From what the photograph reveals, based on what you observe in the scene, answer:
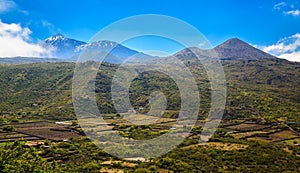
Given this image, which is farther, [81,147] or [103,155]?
[81,147]

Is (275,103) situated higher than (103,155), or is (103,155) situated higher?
(275,103)

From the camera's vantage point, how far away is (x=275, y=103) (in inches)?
2827

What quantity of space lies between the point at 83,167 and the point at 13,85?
75428 millimetres

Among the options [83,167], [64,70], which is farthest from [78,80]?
[83,167]

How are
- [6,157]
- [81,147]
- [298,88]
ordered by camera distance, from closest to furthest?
1. [6,157]
2. [81,147]
3. [298,88]

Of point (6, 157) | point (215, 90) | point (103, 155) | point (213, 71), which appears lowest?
point (103, 155)

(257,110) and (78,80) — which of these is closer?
(257,110)

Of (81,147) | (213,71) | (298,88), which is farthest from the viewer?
(213,71)

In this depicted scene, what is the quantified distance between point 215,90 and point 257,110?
1100 centimetres

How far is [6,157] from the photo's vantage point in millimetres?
17609

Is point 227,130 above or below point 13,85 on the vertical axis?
below

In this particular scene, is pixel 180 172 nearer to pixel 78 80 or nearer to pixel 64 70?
pixel 78 80

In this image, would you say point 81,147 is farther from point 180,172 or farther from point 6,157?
point 6,157

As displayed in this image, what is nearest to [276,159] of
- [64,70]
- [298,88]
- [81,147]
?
[81,147]
